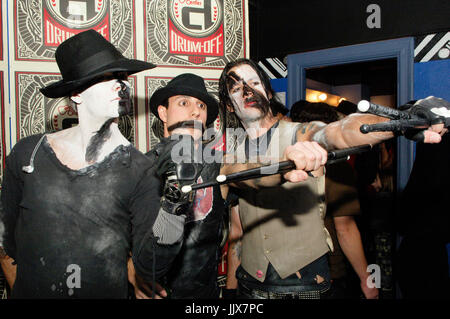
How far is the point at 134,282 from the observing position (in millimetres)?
1702

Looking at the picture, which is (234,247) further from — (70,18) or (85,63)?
(70,18)

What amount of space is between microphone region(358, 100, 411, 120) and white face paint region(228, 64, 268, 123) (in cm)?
94

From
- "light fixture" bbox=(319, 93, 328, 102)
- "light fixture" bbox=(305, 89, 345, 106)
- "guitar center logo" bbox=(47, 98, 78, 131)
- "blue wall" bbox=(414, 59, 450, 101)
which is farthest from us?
"light fixture" bbox=(319, 93, 328, 102)

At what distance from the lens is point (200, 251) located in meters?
1.84

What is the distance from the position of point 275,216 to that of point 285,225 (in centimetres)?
7

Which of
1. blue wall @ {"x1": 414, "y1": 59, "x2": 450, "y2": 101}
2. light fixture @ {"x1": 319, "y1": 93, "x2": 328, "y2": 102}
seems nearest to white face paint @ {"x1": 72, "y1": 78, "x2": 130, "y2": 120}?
blue wall @ {"x1": 414, "y1": 59, "x2": 450, "y2": 101}

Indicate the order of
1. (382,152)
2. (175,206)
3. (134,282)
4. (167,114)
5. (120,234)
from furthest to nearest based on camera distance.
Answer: (382,152) < (167,114) < (134,282) < (120,234) < (175,206)

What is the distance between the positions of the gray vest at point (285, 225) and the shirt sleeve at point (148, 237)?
1.88 feet

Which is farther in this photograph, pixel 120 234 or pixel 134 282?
pixel 134 282

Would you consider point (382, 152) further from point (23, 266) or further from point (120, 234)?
point (23, 266)

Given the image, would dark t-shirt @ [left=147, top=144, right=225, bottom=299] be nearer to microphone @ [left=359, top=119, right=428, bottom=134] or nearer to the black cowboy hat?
the black cowboy hat

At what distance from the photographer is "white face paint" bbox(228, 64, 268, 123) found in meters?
1.99
